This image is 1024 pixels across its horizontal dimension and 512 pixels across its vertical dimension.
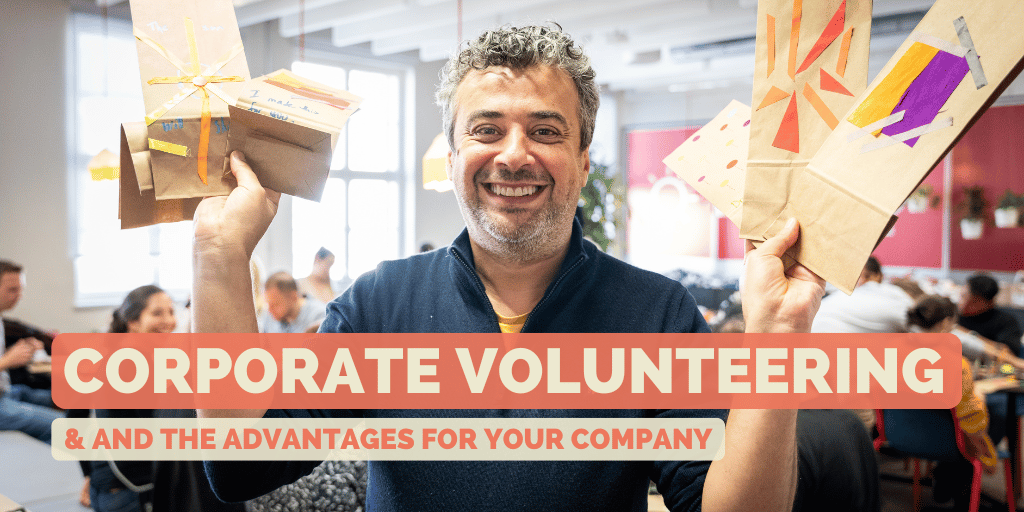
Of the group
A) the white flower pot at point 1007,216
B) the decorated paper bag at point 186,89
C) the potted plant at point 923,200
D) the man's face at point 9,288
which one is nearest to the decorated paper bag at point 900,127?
the decorated paper bag at point 186,89

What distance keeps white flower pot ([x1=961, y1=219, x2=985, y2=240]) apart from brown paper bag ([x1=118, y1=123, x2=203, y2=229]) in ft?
31.2

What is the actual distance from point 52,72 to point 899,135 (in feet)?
23.7

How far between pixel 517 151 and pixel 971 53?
0.59 m

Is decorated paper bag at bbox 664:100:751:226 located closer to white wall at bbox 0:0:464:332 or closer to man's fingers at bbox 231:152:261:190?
man's fingers at bbox 231:152:261:190

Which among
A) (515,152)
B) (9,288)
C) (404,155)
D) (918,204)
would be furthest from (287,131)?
(918,204)

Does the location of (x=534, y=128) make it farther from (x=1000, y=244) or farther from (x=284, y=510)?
(x=1000, y=244)

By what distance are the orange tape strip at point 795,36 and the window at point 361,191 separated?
7384mm

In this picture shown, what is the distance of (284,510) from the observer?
210cm

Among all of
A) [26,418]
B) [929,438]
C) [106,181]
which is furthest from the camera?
[106,181]

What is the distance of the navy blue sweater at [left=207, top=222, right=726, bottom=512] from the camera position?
106 cm

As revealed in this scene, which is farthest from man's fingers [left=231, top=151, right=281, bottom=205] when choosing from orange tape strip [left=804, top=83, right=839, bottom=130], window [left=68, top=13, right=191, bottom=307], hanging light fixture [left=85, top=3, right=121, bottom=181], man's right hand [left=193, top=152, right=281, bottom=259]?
window [left=68, top=13, right=191, bottom=307]

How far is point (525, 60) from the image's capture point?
3.62 ft

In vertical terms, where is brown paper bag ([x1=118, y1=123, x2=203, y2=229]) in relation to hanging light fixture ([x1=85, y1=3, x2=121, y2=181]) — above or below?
below

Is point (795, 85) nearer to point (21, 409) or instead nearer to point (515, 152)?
point (515, 152)
